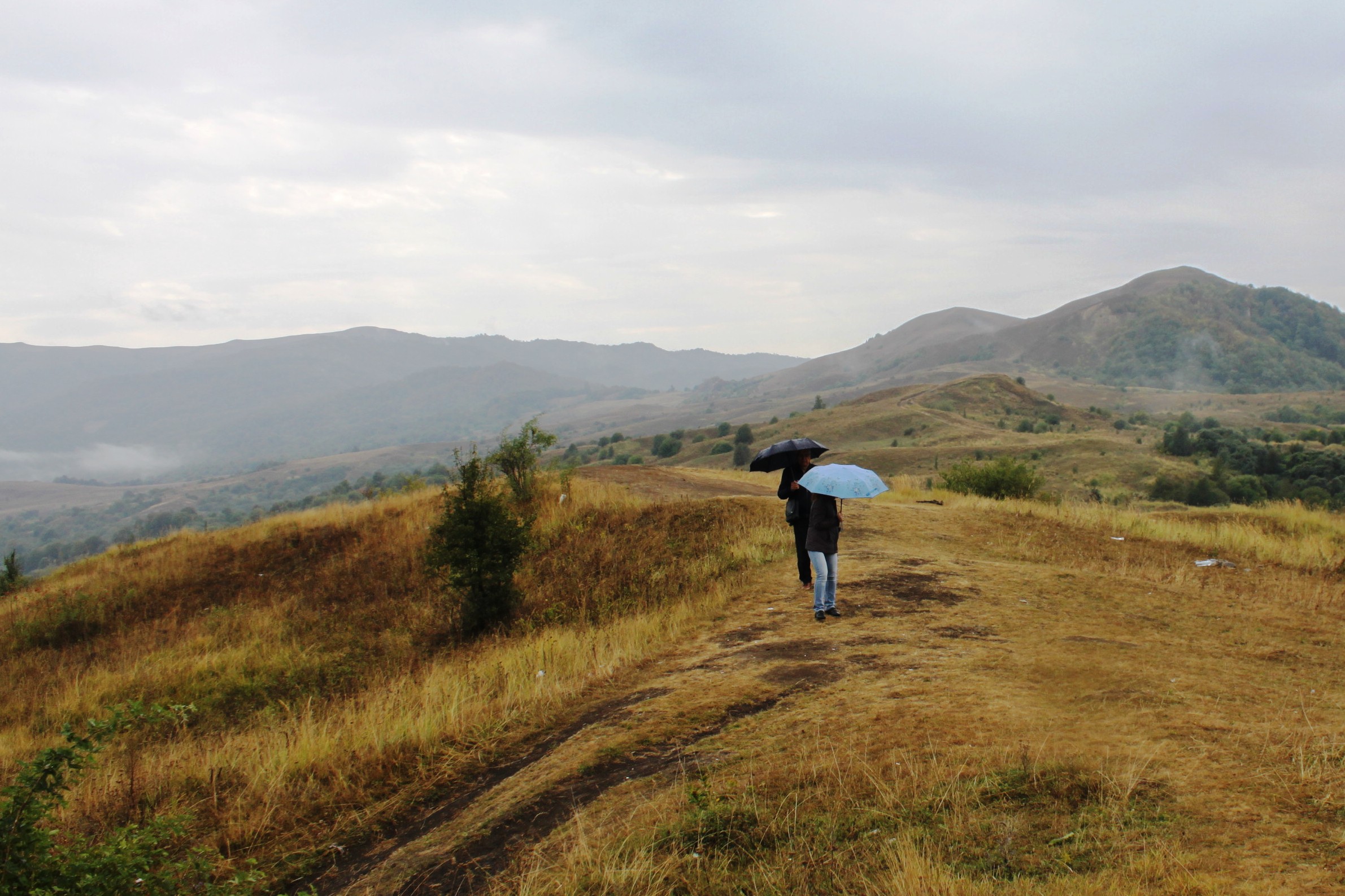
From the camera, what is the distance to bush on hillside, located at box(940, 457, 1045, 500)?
68.7 feet

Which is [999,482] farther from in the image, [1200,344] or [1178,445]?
[1200,344]

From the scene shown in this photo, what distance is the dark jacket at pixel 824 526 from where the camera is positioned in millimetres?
8242

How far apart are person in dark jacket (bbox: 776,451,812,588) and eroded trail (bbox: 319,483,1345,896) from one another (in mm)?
610

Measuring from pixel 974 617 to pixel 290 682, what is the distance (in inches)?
343

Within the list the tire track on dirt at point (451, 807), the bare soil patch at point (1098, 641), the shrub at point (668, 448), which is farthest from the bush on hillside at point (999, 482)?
the shrub at point (668, 448)

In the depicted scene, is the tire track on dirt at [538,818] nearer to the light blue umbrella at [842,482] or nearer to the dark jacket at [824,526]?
the dark jacket at [824,526]

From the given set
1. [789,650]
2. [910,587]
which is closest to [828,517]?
[910,587]

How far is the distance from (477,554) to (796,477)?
17.1 ft

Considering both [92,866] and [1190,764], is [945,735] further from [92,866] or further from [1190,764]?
[92,866]

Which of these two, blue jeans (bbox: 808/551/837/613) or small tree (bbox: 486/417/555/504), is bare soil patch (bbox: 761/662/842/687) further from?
small tree (bbox: 486/417/555/504)

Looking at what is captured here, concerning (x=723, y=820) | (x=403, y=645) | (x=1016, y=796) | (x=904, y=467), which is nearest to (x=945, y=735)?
(x=1016, y=796)

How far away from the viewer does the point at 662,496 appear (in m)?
17.7

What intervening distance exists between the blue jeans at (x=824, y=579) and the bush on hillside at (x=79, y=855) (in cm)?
573

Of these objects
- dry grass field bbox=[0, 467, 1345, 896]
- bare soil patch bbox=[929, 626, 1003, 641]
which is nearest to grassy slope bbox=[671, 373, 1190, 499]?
dry grass field bbox=[0, 467, 1345, 896]
